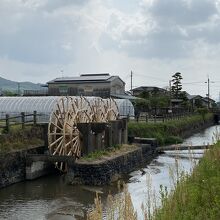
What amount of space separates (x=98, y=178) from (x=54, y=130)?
461 cm

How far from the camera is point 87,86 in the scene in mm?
60031

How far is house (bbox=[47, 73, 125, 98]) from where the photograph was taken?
5797cm

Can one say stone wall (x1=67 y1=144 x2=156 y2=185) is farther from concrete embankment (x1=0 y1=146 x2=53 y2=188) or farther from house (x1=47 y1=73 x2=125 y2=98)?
house (x1=47 y1=73 x2=125 y2=98)

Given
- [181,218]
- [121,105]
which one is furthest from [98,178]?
[121,105]

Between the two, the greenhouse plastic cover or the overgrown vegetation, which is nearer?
the overgrown vegetation

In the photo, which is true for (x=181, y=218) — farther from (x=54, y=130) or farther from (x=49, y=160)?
(x=54, y=130)

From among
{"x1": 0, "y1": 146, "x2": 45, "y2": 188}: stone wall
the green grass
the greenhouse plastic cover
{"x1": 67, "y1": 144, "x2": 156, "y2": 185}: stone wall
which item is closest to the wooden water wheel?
{"x1": 0, "y1": 146, "x2": 45, "y2": 188}: stone wall

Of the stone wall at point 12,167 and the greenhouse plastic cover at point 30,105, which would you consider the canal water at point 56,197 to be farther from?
the greenhouse plastic cover at point 30,105

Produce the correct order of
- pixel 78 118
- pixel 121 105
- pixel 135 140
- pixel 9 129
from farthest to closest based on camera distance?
pixel 121 105, pixel 135 140, pixel 78 118, pixel 9 129

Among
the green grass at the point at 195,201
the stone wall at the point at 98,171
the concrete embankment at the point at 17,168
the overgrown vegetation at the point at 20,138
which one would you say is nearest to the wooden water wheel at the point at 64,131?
the concrete embankment at the point at 17,168

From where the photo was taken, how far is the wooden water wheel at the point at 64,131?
2072 centimetres

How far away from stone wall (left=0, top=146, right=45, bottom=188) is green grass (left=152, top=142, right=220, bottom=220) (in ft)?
36.3

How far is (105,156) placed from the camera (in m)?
20.1

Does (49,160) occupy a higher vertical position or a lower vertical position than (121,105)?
lower
